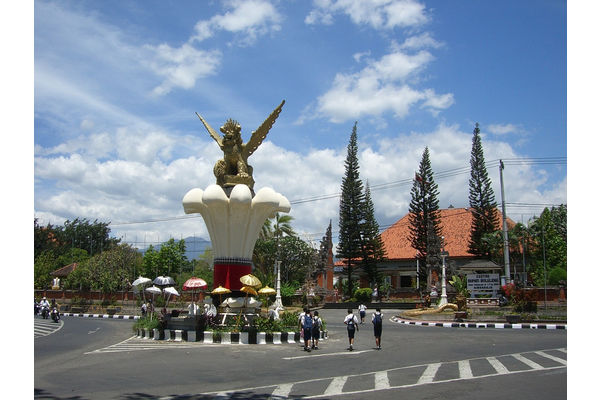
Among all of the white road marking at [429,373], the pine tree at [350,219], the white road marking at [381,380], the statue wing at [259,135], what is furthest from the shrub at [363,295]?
the white road marking at [381,380]

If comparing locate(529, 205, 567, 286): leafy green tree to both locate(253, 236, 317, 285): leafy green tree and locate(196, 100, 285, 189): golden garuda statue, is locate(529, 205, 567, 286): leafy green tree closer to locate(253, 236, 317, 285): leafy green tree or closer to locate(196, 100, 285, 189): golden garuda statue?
locate(253, 236, 317, 285): leafy green tree

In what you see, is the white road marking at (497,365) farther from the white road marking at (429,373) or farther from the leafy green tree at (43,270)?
the leafy green tree at (43,270)

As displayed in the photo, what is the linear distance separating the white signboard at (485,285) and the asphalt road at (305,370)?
1302cm

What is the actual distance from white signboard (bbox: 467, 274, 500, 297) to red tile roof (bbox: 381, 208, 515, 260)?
12.1 metres

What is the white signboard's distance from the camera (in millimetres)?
28734

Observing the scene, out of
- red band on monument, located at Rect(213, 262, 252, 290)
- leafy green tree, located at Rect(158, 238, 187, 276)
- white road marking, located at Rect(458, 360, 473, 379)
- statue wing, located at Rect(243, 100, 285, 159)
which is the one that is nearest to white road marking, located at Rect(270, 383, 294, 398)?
white road marking, located at Rect(458, 360, 473, 379)

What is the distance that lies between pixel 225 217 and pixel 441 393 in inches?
427

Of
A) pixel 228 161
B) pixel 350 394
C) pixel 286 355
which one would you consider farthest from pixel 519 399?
pixel 228 161

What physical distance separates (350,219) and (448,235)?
9570 mm

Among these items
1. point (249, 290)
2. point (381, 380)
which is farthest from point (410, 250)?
point (381, 380)

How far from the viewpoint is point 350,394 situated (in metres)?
7.77

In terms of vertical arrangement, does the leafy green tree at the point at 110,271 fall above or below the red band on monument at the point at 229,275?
below

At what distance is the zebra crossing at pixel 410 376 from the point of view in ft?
25.9

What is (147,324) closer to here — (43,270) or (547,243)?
(547,243)
